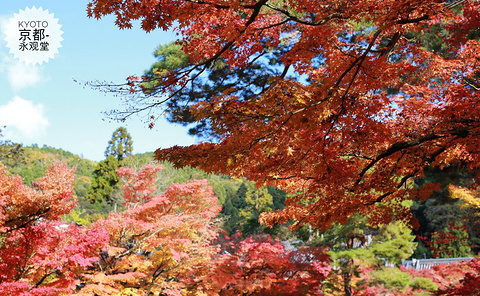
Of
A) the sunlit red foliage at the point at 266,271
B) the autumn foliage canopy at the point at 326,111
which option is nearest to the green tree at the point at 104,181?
the sunlit red foliage at the point at 266,271

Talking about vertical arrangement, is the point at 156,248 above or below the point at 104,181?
below

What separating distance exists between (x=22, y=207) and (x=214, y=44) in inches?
169

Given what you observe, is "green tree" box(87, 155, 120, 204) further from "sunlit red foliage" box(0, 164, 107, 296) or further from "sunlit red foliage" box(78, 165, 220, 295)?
"sunlit red foliage" box(0, 164, 107, 296)

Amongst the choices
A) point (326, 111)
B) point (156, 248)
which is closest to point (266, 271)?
point (156, 248)

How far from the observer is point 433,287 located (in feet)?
31.5

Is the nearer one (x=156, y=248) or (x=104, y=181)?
(x=156, y=248)

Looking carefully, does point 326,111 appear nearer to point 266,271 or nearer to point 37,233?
point 37,233

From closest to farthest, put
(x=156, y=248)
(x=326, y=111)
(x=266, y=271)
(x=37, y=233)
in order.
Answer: (x=326, y=111) < (x=37, y=233) < (x=156, y=248) < (x=266, y=271)

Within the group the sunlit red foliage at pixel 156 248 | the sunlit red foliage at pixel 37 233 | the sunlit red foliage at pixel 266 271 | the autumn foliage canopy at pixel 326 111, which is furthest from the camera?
the sunlit red foliage at pixel 266 271

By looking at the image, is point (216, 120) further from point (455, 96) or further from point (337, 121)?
point (455, 96)

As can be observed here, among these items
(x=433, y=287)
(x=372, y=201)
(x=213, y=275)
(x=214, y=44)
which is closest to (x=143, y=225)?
(x=213, y=275)

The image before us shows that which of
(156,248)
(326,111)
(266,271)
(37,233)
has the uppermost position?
(326,111)

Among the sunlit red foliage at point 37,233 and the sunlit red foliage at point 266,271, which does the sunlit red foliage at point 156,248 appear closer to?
the sunlit red foliage at point 266,271

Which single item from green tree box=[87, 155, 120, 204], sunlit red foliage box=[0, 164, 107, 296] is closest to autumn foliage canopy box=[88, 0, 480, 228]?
sunlit red foliage box=[0, 164, 107, 296]
